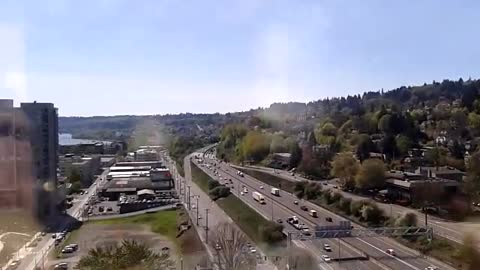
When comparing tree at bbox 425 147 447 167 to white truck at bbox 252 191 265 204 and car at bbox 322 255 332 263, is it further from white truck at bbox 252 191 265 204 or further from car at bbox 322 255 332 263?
car at bbox 322 255 332 263

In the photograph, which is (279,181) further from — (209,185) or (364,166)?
(364,166)

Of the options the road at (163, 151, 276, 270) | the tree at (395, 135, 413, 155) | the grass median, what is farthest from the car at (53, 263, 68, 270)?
the tree at (395, 135, 413, 155)

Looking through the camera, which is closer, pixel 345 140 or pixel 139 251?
pixel 139 251

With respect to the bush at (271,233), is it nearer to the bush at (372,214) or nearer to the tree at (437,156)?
the bush at (372,214)

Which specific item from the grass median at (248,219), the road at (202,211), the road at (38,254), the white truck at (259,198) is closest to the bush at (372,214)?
the grass median at (248,219)

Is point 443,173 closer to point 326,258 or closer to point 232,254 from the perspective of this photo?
point 326,258

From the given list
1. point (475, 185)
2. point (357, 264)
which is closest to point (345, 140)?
point (475, 185)

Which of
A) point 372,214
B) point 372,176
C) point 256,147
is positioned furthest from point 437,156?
point 256,147
